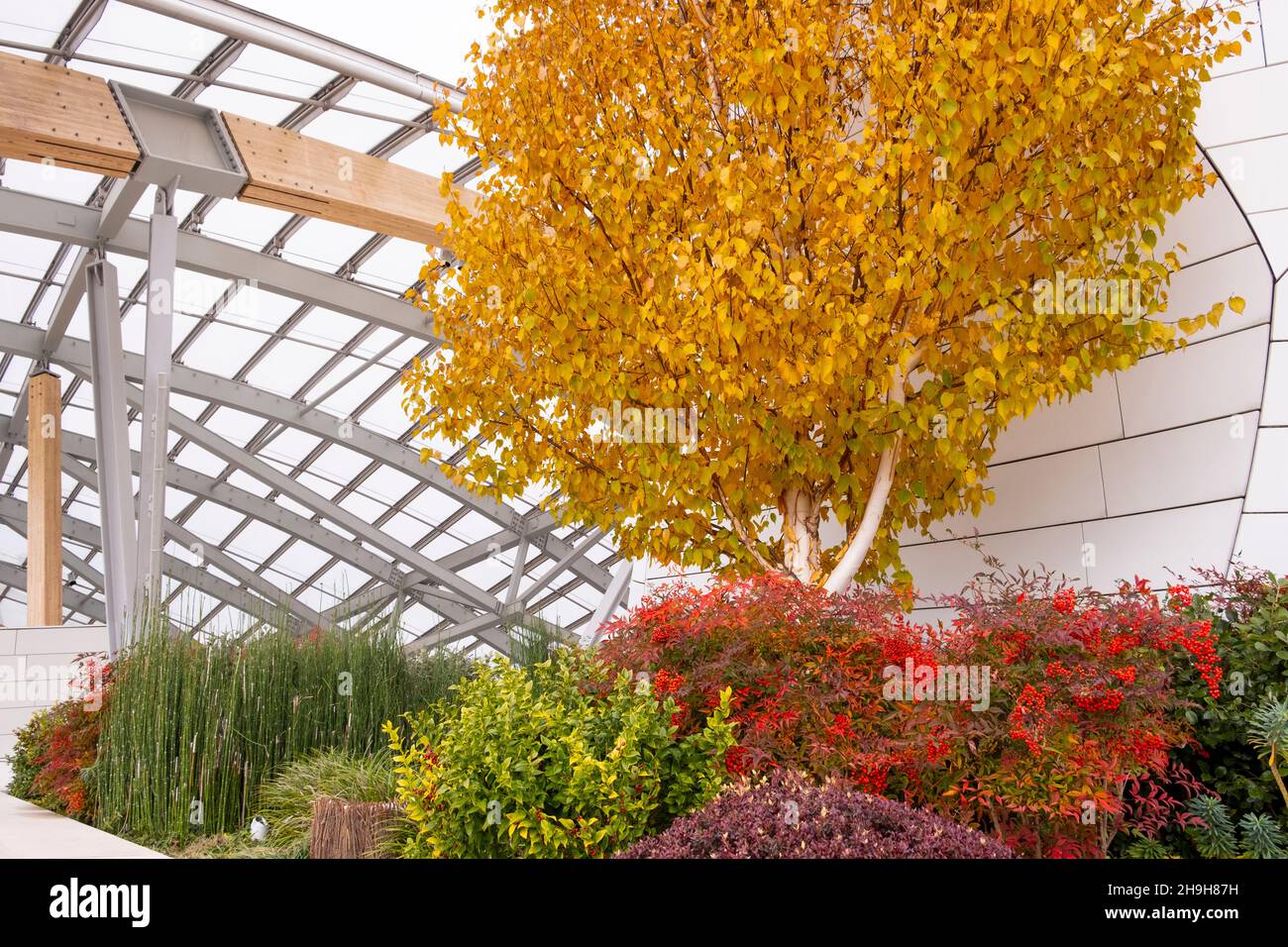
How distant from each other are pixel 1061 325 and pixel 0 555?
25.6m

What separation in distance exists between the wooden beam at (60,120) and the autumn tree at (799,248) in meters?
4.42

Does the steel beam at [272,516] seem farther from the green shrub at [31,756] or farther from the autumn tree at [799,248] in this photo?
the autumn tree at [799,248]

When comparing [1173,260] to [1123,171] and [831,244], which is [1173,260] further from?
[831,244]

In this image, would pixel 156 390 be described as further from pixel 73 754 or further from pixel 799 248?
pixel 799 248

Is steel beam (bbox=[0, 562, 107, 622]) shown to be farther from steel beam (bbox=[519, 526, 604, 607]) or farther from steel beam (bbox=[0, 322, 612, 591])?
steel beam (bbox=[519, 526, 604, 607])

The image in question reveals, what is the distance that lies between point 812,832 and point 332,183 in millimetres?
8742

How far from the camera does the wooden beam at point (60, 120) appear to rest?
26.0 ft

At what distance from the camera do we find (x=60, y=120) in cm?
819

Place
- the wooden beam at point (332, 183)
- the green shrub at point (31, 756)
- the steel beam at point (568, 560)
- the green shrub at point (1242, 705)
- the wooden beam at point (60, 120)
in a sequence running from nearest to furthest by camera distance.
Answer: the green shrub at point (1242, 705) → the green shrub at point (31, 756) → the wooden beam at point (60, 120) → the wooden beam at point (332, 183) → the steel beam at point (568, 560)

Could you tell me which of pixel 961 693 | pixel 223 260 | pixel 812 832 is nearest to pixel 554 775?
pixel 812 832

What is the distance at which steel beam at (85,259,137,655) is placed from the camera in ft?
29.9

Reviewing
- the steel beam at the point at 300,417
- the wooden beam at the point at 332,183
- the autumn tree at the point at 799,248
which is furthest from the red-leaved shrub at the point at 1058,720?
the steel beam at the point at 300,417

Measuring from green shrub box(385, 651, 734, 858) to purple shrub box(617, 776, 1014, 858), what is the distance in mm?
327
